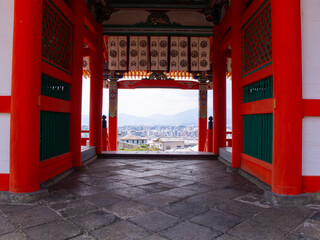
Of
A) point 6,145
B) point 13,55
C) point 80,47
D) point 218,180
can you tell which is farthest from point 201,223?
point 80,47

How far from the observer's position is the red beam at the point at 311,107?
268 centimetres

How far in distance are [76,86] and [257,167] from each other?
313 centimetres

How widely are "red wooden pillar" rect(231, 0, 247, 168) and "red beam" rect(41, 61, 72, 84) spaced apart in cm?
274

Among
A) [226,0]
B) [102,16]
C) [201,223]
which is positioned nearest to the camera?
[201,223]

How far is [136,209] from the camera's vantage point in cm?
242

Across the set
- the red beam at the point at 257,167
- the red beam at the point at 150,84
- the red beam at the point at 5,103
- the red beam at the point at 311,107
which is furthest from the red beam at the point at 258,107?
the red beam at the point at 150,84

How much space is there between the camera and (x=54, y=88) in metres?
3.67

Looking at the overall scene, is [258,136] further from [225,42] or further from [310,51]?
[225,42]

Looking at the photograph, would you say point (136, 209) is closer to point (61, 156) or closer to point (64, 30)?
point (61, 156)

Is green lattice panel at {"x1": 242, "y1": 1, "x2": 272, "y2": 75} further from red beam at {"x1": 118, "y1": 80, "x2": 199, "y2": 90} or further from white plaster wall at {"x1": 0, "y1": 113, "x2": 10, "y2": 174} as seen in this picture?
red beam at {"x1": 118, "y1": 80, "x2": 199, "y2": 90}

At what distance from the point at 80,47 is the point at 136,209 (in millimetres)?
3121

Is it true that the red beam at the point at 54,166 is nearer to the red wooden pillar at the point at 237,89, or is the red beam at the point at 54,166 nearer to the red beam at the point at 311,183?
the red wooden pillar at the point at 237,89

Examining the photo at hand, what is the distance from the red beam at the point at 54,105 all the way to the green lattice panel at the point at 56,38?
511 millimetres

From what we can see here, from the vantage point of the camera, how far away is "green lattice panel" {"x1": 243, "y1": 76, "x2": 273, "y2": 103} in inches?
128
